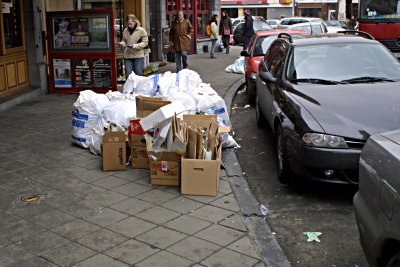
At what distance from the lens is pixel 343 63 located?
7199 millimetres

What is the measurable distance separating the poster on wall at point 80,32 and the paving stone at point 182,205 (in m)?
6.84

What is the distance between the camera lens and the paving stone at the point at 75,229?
15.5ft

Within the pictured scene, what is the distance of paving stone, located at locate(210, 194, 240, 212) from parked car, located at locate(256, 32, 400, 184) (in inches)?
31.3

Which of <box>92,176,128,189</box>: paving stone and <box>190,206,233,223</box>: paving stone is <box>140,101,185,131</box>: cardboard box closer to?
<box>92,176,128,189</box>: paving stone

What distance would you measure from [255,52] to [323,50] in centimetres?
527

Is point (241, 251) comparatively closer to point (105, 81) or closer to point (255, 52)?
point (105, 81)

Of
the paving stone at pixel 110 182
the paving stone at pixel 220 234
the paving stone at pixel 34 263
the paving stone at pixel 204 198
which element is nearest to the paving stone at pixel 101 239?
the paving stone at pixel 34 263

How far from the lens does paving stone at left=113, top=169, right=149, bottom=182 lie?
634cm

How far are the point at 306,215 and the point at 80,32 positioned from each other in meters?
7.68

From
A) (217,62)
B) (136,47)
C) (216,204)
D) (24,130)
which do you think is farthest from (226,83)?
(216,204)

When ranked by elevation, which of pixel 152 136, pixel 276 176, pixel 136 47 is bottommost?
pixel 276 176

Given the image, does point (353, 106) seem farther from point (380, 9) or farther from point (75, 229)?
point (380, 9)

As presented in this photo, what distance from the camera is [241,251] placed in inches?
176

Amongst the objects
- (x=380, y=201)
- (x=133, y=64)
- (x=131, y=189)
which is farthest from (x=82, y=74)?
(x=380, y=201)
